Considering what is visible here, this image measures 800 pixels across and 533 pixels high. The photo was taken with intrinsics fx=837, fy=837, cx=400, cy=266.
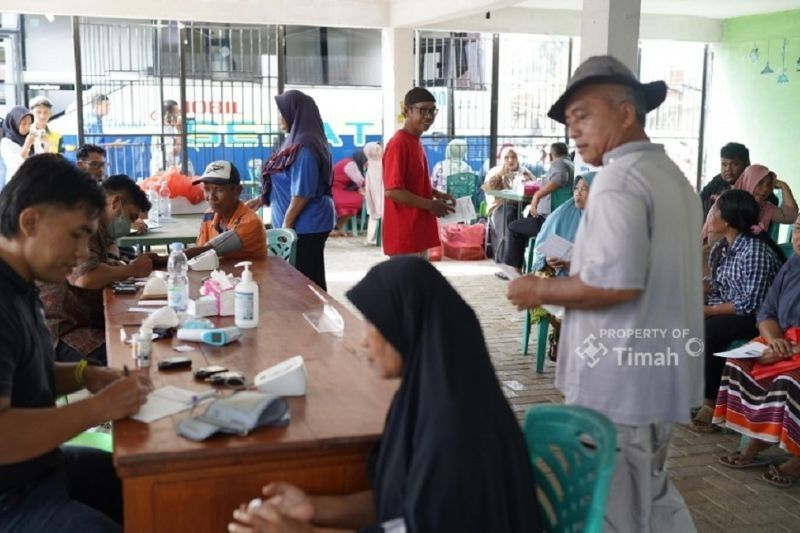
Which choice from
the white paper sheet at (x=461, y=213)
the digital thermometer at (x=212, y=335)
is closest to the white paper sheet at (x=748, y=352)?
the white paper sheet at (x=461, y=213)

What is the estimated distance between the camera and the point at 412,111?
4.52 m

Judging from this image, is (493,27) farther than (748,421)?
Yes

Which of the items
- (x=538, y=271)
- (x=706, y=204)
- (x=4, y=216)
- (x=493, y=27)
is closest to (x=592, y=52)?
(x=538, y=271)

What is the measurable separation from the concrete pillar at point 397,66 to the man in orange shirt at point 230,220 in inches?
217

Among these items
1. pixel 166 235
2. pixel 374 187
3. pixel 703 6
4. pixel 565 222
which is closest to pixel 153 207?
pixel 166 235

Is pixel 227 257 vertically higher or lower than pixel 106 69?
lower

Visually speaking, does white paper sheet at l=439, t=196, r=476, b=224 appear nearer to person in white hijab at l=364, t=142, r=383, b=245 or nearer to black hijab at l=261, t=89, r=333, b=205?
black hijab at l=261, t=89, r=333, b=205

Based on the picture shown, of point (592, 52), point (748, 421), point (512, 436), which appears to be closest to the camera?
point (512, 436)

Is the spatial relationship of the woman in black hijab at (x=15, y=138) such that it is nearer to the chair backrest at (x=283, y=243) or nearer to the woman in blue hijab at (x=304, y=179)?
the woman in blue hijab at (x=304, y=179)

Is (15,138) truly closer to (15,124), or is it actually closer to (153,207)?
(15,124)

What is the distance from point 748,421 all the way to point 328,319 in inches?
78.1

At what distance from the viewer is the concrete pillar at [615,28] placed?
5.24 meters

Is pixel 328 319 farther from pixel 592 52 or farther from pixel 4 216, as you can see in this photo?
pixel 592 52

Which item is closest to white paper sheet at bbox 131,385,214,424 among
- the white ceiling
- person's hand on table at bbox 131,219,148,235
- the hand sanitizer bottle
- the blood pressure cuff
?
the hand sanitizer bottle
